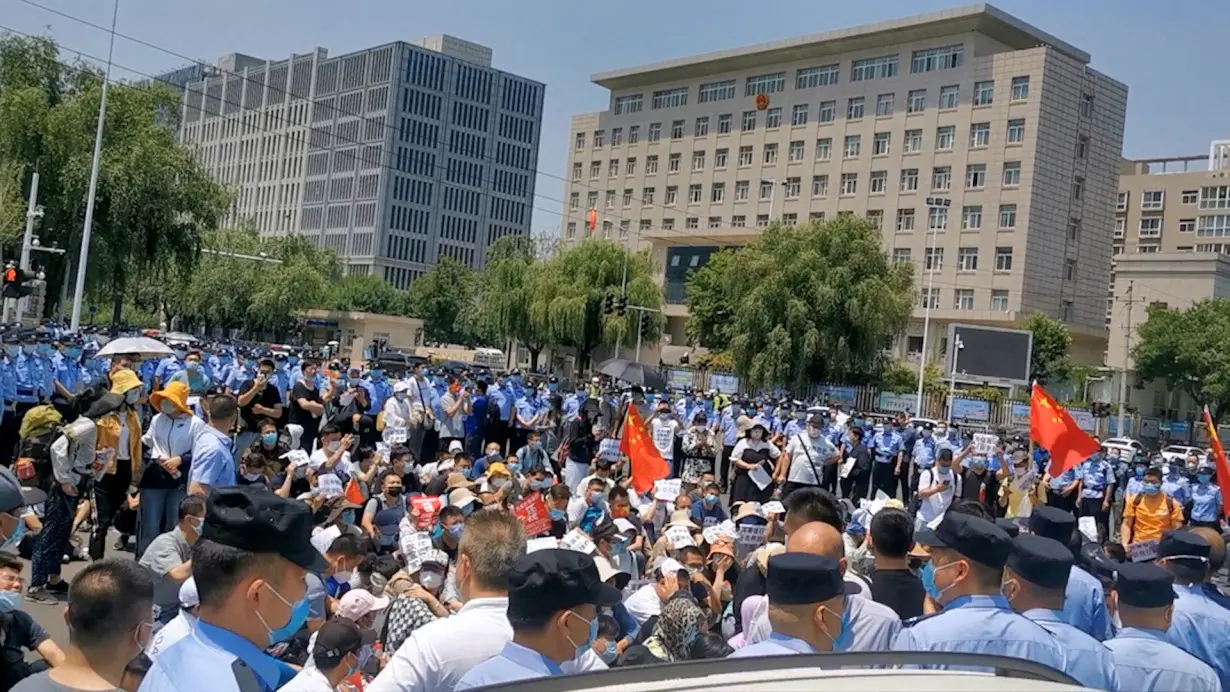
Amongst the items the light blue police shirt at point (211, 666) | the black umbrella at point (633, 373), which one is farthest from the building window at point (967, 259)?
the light blue police shirt at point (211, 666)

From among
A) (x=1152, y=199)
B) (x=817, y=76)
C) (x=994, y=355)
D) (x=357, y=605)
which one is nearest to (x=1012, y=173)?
(x=817, y=76)

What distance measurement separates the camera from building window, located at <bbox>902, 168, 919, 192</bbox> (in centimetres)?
7119

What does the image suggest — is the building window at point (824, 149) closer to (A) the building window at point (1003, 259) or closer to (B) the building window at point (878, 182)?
(B) the building window at point (878, 182)

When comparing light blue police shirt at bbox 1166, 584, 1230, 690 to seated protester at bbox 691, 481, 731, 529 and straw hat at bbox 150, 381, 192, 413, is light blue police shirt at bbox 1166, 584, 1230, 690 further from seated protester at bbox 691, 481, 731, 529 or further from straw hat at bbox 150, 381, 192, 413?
straw hat at bbox 150, 381, 192, 413

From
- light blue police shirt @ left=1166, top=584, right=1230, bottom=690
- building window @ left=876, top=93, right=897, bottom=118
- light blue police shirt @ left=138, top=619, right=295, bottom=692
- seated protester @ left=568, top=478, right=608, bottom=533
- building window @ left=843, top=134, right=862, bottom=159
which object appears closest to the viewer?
light blue police shirt @ left=138, top=619, right=295, bottom=692

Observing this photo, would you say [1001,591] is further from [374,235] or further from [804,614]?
[374,235]

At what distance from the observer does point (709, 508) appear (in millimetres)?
11367

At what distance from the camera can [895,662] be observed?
2.35 m

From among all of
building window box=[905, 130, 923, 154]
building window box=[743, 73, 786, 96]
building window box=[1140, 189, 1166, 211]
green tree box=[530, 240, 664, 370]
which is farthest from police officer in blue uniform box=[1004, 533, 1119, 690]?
building window box=[1140, 189, 1166, 211]

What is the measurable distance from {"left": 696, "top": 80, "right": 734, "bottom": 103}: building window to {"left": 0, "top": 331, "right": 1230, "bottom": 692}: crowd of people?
69154 mm

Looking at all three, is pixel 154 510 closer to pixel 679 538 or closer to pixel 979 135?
pixel 679 538

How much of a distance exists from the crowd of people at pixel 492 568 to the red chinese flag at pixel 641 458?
12cm

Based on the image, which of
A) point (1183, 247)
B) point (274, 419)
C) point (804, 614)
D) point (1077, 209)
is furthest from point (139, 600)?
point (1183, 247)

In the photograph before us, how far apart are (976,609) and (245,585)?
2.62 metres
